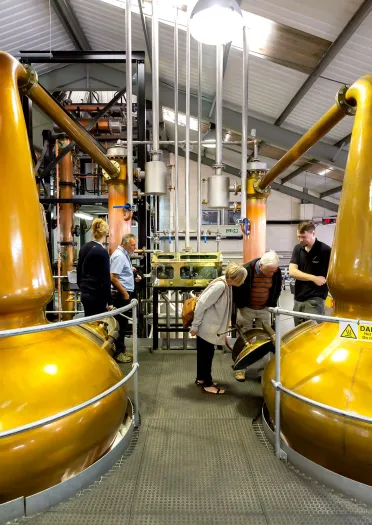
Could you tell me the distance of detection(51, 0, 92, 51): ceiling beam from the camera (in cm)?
675

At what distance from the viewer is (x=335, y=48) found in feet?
17.2

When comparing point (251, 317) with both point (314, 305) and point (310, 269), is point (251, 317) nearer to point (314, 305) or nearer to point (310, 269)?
point (314, 305)

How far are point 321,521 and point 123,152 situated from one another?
494 centimetres

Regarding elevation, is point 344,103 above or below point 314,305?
above

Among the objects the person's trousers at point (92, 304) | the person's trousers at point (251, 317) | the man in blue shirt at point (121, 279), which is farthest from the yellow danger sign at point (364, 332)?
the man in blue shirt at point (121, 279)

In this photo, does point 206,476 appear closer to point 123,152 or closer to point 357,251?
point 357,251

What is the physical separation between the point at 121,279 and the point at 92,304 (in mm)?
653

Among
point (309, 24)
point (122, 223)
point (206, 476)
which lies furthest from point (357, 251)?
point (309, 24)

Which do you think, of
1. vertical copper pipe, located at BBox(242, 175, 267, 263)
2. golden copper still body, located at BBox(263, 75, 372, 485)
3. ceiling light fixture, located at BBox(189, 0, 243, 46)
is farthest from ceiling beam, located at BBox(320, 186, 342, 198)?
golden copper still body, located at BBox(263, 75, 372, 485)

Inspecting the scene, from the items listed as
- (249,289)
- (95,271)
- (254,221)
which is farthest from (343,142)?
(95,271)

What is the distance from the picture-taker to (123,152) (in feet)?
17.6

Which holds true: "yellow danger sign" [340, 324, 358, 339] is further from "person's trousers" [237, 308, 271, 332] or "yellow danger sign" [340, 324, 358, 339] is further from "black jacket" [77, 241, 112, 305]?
"black jacket" [77, 241, 112, 305]

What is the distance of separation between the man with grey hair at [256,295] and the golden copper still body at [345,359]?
42.3 inches

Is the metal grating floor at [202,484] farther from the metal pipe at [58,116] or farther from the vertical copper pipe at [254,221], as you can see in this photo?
the vertical copper pipe at [254,221]
